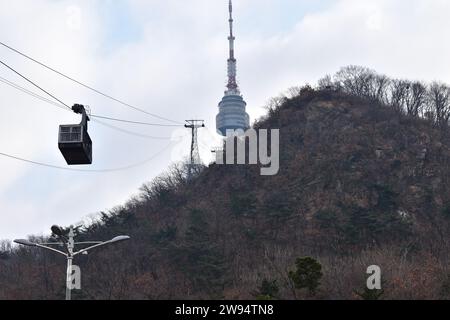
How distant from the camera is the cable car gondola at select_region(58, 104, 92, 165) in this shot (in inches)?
680

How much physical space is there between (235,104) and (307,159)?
336ft

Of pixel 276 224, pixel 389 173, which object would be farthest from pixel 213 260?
pixel 389 173

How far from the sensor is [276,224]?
56219mm

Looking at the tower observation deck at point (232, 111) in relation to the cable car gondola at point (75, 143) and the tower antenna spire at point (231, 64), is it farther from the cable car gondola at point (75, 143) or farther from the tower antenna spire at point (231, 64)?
the cable car gondola at point (75, 143)

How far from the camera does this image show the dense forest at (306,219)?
134ft

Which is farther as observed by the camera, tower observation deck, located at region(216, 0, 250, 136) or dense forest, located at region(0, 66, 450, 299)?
tower observation deck, located at region(216, 0, 250, 136)

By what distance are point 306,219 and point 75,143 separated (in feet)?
140

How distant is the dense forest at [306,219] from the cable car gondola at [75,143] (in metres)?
19.0

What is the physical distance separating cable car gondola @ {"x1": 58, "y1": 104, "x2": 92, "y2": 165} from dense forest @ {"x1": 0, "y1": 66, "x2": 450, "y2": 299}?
1898 cm

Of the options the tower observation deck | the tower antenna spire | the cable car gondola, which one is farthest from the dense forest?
the tower observation deck

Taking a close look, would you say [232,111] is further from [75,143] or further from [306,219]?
[75,143]

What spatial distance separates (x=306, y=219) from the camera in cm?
5778

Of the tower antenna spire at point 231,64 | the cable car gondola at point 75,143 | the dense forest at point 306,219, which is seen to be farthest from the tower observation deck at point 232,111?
the cable car gondola at point 75,143

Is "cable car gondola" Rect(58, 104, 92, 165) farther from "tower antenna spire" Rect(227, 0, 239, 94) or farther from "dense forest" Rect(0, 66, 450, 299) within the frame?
"tower antenna spire" Rect(227, 0, 239, 94)
